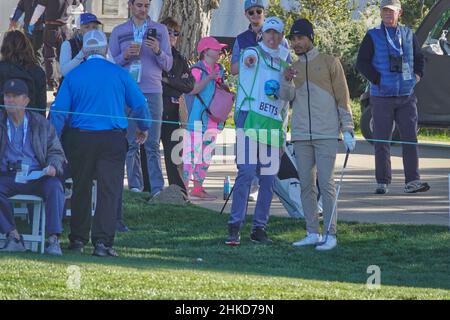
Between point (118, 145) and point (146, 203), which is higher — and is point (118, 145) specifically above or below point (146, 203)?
above

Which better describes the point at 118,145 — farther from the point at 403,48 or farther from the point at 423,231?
the point at 403,48

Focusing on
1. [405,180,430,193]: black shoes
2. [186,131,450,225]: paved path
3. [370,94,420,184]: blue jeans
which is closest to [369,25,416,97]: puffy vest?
[370,94,420,184]: blue jeans

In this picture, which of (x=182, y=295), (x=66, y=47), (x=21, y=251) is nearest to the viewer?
(x=182, y=295)

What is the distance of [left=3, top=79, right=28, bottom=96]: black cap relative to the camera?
1247 centimetres

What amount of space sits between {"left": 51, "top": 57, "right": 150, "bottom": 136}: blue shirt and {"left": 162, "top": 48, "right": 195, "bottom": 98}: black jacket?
3129mm

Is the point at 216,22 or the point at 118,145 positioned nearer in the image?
the point at 118,145

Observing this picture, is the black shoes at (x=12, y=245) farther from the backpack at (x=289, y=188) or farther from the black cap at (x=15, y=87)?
the backpack at (x=289, y=188)

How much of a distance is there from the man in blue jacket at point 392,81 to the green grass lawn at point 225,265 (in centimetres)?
237

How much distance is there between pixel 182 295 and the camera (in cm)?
978

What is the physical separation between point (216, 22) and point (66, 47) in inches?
626

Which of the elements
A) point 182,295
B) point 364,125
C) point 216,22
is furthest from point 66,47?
point 216,22

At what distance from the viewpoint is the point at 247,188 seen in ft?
43.2

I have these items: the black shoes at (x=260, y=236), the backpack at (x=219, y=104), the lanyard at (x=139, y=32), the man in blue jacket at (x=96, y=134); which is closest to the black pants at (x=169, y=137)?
the backpack at (x=219, y=104)

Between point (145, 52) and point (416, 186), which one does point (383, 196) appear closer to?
point (416, 186)
